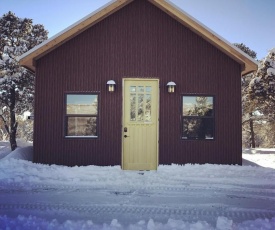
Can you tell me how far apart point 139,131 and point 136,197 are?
148 inches

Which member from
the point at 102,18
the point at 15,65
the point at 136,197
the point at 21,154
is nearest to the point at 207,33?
the point at 102,18

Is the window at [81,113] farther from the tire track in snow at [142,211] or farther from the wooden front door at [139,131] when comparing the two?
the tire track in snow at [142,211]

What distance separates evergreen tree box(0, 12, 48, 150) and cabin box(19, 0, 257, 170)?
609 cm

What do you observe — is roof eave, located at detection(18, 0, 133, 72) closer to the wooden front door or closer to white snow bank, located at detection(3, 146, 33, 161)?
the wooden front door

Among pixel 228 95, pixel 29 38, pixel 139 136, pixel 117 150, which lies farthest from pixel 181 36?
pixel 29 38

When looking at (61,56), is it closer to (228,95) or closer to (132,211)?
(228,95)

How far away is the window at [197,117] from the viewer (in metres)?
9.79

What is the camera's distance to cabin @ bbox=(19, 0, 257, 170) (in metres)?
9.49

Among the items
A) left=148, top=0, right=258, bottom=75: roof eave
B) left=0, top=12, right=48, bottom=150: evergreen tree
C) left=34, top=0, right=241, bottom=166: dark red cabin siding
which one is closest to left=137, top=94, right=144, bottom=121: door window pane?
left=34, top=0, right=241, bottom=166: dark red cabin siding

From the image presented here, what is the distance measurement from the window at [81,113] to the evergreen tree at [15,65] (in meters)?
6.68

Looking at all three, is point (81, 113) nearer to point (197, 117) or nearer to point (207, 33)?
point (197, 117)

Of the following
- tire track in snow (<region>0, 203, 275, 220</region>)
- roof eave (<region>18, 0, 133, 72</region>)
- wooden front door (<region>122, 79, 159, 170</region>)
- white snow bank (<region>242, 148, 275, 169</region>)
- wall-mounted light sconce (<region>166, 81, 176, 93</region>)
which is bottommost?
tire track in snow (<region>0, 203, 275, 220</region>)

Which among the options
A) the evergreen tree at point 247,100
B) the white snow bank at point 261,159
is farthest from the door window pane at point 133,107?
the evergreen tree at point 247,100

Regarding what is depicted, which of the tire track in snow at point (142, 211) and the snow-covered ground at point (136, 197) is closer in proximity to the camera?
the snow-covered ground at point (136, 197)
